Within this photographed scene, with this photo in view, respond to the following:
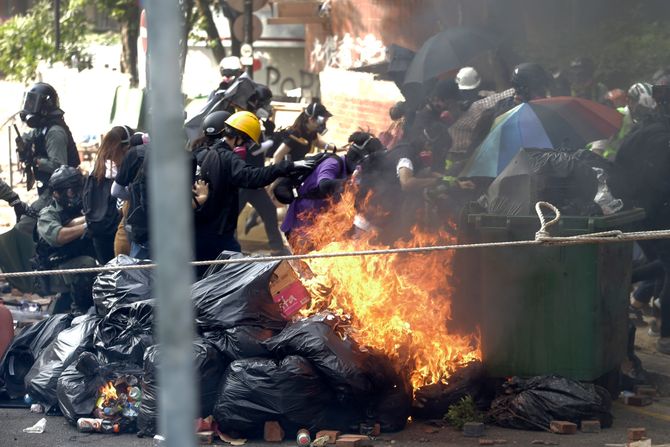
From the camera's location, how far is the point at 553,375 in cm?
613

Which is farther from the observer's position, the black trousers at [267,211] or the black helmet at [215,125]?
the black trousers at [267,211]

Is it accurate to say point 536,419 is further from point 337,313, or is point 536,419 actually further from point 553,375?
point 337,313

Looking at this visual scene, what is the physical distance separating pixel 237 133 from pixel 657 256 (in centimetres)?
287

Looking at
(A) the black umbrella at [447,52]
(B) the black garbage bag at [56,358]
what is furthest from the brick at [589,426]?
(A) the black umbrella at [447,52]

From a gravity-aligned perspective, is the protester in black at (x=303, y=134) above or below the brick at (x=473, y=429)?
above

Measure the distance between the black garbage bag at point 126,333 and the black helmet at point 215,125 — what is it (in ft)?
4.26

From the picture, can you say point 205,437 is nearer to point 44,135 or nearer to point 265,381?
point 265,381

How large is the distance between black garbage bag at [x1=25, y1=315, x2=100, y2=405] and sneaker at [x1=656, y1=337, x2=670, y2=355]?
356 centimetres

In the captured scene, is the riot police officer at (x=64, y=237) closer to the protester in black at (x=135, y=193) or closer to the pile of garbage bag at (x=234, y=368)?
the protester in black at (x=135, y=193)

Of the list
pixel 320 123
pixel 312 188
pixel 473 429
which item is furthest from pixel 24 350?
pixel 320 123

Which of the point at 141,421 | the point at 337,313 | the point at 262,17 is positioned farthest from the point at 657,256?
the point at 262,17

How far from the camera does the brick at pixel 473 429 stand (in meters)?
5.96

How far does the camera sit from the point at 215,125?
7.48m

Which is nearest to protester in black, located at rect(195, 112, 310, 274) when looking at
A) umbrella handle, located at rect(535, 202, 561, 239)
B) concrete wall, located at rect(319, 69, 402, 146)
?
umbrella handle, located at rect(535, 202, 561, 239)
